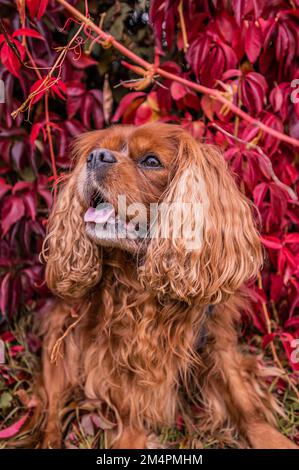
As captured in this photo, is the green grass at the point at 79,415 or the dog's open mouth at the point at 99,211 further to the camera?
the green grass at the point at 79,415

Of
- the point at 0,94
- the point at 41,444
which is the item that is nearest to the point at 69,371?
the point at 41,444

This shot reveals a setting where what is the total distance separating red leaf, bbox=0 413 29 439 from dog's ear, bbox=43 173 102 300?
529mm

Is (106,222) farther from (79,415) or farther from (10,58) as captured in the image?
(79,415)

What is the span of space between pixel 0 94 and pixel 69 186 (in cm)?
50

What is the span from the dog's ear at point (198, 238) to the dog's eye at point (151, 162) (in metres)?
0.07

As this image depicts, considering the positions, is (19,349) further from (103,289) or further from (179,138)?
(179,138)

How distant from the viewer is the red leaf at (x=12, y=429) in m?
2.20

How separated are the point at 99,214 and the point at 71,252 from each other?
27 centimetres

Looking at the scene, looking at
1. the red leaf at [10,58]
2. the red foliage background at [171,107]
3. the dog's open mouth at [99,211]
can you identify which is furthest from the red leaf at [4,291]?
the red leaf at [10,58]

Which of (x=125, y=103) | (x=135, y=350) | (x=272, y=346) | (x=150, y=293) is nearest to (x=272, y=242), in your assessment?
(x=272, y=346)

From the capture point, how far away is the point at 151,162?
6.59ft

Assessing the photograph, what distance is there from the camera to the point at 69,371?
2.29 meters

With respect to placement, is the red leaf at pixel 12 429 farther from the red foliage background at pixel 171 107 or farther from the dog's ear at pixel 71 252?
the dog's ear at pixel 71 252

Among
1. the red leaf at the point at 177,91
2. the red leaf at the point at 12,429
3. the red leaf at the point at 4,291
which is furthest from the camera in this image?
the red leaf at the point at 4,291
